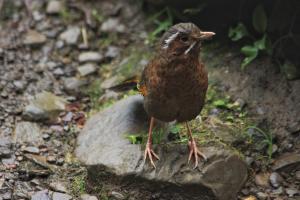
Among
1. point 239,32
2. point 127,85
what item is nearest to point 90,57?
point 127,85

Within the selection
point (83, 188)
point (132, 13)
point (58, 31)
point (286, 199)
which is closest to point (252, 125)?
point (286, 199)

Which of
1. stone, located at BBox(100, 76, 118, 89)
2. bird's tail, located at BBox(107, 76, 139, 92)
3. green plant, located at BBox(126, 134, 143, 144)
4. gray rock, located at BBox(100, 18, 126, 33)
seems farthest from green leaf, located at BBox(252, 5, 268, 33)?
gray rock, located at BBox(100, 18, 126, 33)

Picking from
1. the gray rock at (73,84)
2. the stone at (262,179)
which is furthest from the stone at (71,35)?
the stone at (262,179)

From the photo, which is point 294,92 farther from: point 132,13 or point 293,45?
point 132,13

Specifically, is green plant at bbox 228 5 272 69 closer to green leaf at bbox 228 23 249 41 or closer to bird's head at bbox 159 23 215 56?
green leaf at bbox 228 23 249 41

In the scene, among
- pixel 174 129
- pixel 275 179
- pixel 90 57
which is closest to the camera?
pixel 275 179

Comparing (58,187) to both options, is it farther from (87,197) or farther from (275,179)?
(275,179)
